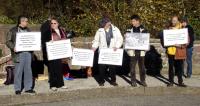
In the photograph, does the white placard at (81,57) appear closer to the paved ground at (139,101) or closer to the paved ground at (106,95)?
the paved ground at (106,95)

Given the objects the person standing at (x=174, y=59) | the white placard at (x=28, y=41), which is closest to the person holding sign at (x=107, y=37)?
the person standing at (x=174, y=59)

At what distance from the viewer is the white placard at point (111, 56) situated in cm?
1281

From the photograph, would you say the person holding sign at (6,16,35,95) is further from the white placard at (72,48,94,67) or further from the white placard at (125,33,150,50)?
the white placard at (125,33,150,50)

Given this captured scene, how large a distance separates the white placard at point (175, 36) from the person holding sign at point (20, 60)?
311 centimetres

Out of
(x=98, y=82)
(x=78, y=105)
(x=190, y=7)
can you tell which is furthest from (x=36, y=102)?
(x=190, y=7)

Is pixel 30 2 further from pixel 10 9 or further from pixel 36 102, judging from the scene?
pixel 36 102

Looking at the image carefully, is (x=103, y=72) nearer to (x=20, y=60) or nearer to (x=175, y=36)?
(x=175, y=36)

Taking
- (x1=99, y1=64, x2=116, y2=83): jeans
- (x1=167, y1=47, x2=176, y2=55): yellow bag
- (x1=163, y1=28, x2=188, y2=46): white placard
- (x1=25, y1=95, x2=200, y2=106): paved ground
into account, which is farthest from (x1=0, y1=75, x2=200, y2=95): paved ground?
(x1=163, y1=28, x2=188, y2=46): white placard

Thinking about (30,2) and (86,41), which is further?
(30,2)

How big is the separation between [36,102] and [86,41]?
3460 mm

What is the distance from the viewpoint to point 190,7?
1884cm

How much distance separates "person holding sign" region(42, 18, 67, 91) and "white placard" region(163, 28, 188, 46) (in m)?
2.33

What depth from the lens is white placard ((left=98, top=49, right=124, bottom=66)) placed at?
12806 mm

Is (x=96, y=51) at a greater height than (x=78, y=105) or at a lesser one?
greater
